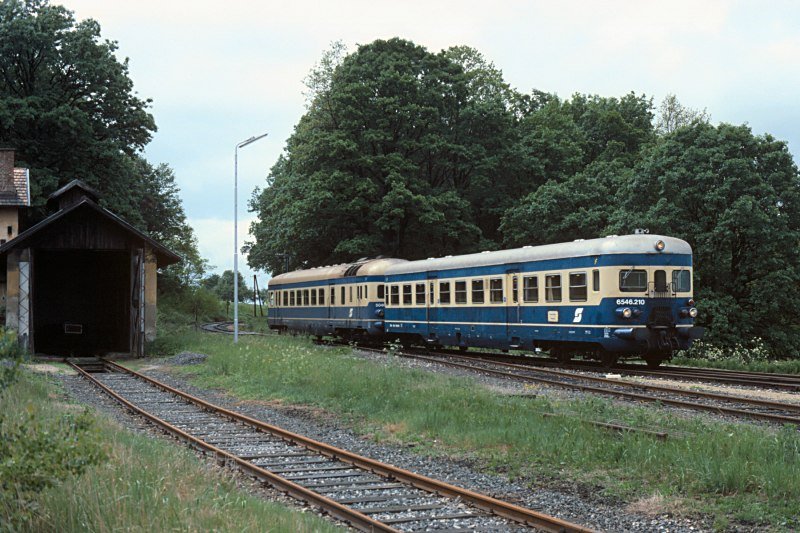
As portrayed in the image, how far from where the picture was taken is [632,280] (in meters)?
20.7

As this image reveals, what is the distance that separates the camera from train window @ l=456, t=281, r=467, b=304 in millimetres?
26672

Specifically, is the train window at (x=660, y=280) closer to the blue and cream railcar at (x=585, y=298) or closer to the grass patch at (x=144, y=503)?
the blue and cream railcar at (x=585, y=298)

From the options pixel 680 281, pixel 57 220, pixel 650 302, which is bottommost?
pixel 650 302

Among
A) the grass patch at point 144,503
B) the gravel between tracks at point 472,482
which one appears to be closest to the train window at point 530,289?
the gravel between tracks at point 472,482

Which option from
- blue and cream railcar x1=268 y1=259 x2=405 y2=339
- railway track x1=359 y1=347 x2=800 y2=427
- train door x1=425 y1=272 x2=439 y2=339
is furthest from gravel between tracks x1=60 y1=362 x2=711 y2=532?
blue and cream railcar x1=268 y1=259 x2=405 y2=339

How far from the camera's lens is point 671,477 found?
30.4 ft

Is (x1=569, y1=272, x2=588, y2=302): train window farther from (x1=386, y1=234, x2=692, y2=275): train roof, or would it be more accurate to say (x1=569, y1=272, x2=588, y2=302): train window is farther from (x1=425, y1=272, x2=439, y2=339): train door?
(x1=425, y1=272, x2=439, y2=339): train door

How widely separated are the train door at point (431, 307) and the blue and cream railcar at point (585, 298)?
1.58 m

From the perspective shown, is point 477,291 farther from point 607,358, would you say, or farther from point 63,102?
point 63,102

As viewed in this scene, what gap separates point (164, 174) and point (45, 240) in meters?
48.7

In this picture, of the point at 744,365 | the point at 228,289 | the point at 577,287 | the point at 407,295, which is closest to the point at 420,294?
the point at 407,295

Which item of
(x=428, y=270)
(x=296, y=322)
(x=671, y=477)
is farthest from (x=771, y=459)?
(x=296, y=322)

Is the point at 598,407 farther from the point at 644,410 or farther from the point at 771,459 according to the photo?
the point at 771,459

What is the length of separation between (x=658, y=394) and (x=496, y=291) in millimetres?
9035
